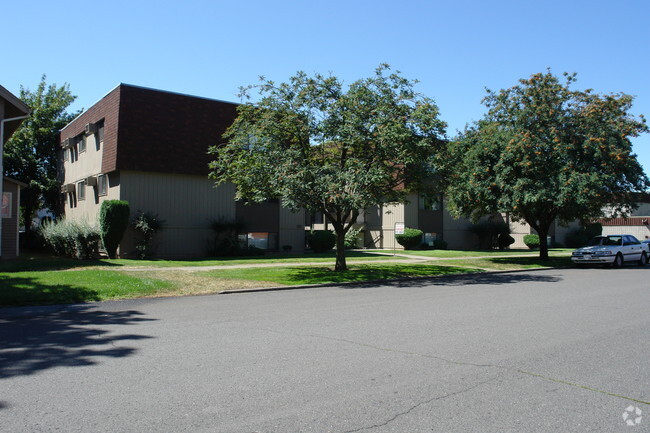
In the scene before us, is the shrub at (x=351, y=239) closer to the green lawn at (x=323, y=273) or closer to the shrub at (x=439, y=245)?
the shrub at (x=439, y=245)

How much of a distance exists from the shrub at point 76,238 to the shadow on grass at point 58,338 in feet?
45.9

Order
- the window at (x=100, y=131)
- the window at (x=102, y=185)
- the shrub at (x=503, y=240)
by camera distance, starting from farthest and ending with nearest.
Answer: the shrub at (x=503, y=240) → the window at (x=100, y=131) → the window at (x=102, y=185)

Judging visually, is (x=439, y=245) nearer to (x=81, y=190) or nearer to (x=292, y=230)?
(x=292, y=230)

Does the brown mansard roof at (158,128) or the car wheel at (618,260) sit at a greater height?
the brown mansard roof at (158,128)

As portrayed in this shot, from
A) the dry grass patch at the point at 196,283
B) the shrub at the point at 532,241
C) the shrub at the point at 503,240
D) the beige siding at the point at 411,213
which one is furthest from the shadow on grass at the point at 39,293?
the shrub at the point at 532,241

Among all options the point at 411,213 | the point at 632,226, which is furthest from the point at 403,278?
the point at 632,226

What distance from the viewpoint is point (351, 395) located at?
4.92m

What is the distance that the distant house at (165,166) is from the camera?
2433 centimetres

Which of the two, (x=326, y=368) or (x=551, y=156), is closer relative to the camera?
(x=326, y=368)

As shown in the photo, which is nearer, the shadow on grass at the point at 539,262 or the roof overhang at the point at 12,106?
the roof overhang at the point at 12,106

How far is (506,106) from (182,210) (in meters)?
17.1

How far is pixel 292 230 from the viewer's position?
29.7m

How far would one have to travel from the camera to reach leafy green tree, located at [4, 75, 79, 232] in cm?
3491

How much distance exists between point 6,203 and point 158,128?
7476mm
